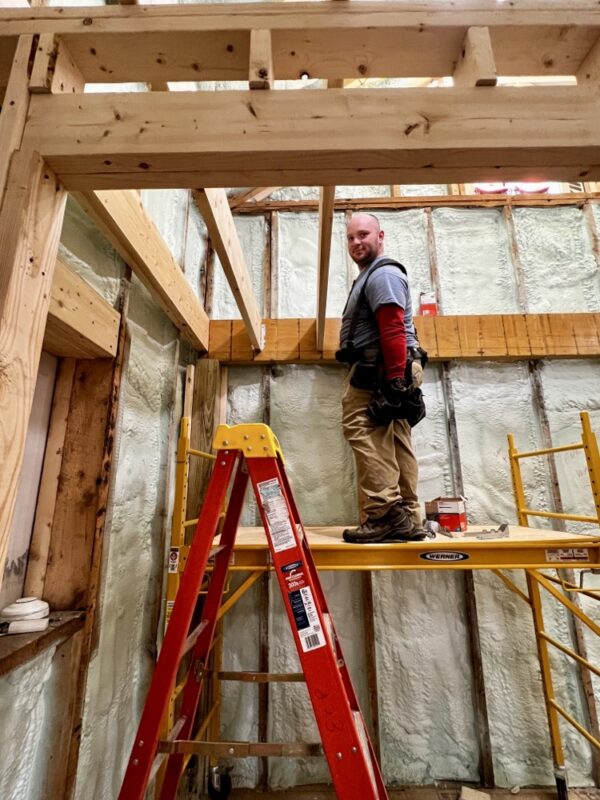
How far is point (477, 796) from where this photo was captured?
6.36 feet

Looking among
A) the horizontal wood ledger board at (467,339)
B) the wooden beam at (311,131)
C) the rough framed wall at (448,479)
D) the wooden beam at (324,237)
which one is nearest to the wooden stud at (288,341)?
the horizontal wood ledger board at (467,339)

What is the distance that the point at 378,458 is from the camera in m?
1.63

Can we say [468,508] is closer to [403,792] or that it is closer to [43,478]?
[403,792]

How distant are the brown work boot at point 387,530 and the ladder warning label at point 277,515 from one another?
0.66m

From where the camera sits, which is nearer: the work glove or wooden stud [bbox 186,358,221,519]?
the work glove

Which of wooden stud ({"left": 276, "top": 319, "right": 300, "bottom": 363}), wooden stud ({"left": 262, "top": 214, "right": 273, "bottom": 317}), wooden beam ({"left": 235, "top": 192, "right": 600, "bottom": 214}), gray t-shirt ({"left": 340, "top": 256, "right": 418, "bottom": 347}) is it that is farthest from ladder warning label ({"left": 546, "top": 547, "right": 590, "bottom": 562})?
wooden beam ({"left": 235, "top": 192, "right": 600, "bottom": 214})

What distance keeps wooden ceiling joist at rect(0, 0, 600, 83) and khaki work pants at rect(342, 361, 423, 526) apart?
115 cm

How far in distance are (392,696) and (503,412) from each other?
175cm

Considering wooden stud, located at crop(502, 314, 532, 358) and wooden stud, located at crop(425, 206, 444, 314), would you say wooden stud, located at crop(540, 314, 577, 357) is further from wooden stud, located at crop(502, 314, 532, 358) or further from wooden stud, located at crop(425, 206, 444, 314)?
wooden stud, located at crop(425, 206, 444, 314)

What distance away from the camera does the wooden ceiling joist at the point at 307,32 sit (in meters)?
0.75

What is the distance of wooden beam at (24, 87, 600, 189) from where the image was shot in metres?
0.69

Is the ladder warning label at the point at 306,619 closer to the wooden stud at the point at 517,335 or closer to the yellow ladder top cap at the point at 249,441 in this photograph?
the yellow ladder top cap at the point at 249,441

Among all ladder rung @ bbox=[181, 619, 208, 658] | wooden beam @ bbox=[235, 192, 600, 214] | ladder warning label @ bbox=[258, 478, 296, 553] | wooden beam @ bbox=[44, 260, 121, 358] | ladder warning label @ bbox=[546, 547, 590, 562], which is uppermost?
wooden beam @ bbox=[235, 192, 600, 214]

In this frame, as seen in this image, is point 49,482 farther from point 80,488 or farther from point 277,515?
point 277,515
